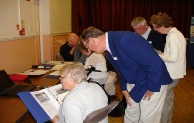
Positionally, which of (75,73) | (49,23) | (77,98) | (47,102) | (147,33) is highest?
A: (49,23)

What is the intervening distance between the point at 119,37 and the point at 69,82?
17.5 inches

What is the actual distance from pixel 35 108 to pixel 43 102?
12cm

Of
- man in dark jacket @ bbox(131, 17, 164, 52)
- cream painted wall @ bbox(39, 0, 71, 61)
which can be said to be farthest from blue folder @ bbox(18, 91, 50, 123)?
cream painted wall @ bbox(39, 0, 71, 61)

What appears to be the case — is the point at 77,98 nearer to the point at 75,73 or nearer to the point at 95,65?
the point at 75,73

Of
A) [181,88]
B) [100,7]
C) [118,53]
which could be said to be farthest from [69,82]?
[100,7]

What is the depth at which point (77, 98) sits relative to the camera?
1.20 m

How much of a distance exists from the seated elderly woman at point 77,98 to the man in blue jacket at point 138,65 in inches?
10.0

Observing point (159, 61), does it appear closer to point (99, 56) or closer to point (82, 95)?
point (82, 95)

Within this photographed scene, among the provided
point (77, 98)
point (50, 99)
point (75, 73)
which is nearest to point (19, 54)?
point (50, 99)

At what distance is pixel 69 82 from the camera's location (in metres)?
1.35

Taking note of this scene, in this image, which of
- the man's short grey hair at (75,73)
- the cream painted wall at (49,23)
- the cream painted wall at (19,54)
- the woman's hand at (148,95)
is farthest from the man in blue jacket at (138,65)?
the cream painted wall at (49,23)

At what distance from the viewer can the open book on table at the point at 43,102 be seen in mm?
1331

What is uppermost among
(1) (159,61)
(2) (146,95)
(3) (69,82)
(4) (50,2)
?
(4) (50,2)

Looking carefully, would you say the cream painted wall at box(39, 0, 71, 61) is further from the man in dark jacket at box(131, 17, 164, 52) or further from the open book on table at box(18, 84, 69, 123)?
the open book on table at box(18, 84, 69, 123)
